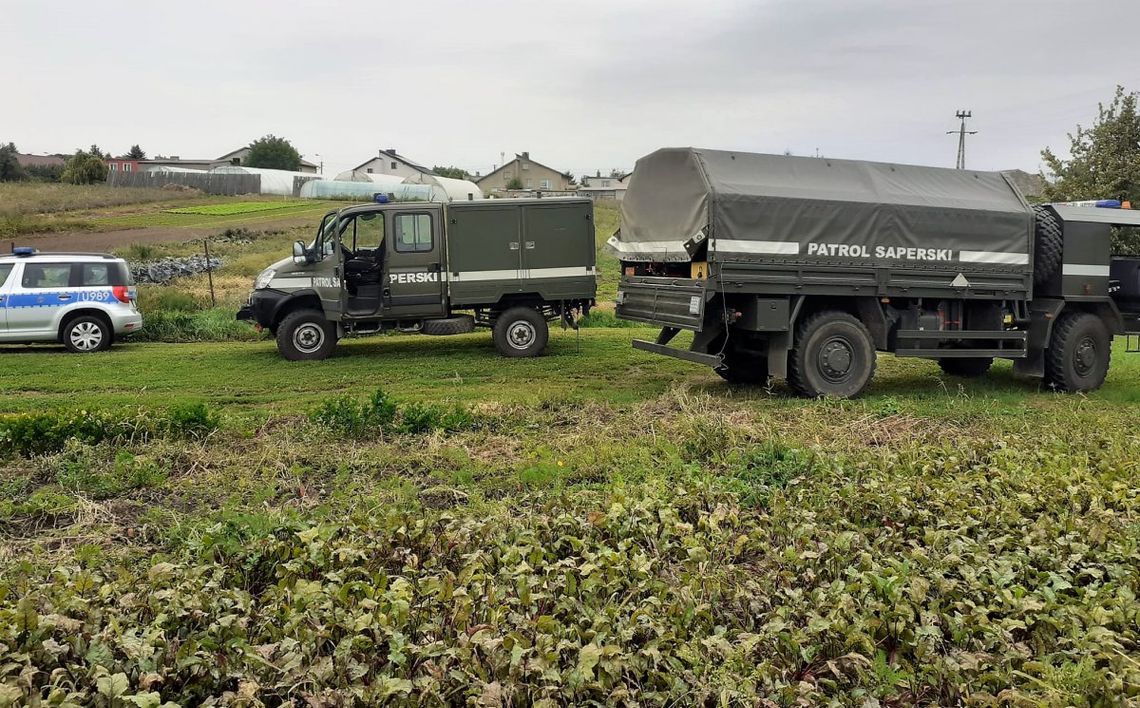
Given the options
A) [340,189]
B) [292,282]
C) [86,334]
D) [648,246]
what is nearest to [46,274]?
[86,334]

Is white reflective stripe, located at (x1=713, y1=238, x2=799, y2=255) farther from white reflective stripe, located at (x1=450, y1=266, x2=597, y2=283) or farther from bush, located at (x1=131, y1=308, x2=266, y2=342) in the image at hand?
bush, located at (x1=131, y1=308, x2=266, y2=342)

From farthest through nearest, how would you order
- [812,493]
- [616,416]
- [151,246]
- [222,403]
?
[151,246] < [222,403] < [616,416] < [812,493]

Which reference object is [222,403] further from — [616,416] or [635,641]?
[635,641]

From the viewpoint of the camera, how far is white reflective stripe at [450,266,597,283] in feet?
47.3

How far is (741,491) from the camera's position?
626cm

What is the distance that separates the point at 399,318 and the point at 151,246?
18684mm

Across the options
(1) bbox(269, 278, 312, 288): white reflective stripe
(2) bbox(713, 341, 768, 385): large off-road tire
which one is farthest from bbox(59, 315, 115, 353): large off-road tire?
(2) bbox(713, 341, 768, 385): large off-road tire

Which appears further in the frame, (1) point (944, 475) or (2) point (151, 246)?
(2) point (151, 246)

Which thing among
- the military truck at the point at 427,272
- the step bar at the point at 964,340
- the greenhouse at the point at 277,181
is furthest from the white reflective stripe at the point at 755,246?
the greenhouse at the point at 277,181

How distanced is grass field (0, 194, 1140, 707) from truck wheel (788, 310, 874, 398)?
1158 millimetres

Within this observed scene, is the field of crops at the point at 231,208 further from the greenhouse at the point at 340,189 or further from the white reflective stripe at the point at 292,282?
the white reflective stripe at the point at 292,282

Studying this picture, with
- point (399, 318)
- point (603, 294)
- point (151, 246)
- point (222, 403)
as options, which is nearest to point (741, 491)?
point (222, 403)

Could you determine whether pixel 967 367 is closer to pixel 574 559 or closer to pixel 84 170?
pixel 574 559

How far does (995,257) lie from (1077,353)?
82.6 inches
